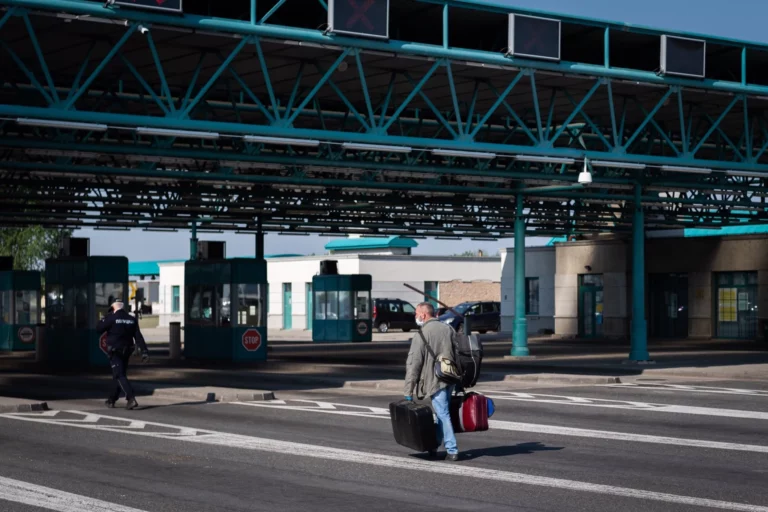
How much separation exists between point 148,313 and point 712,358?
236 feet

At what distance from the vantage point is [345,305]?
162ft

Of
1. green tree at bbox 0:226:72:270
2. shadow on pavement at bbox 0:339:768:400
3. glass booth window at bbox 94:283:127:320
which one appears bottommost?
shadow on pavement at bbox 0:339:768:400

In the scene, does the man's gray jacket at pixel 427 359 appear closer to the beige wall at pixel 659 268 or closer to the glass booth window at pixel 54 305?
the glass booth window at pixel 54 305

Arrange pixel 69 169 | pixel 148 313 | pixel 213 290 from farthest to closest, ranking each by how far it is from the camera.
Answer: pixel 148 313 → pixel 213 290 → pixel 69 169

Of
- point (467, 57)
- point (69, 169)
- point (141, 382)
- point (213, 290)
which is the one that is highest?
point (467, 57)

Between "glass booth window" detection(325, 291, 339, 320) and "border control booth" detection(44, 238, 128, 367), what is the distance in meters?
17.6

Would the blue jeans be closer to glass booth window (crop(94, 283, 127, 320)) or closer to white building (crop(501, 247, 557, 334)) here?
glass booth window (crop(94, 283, 127, 320))

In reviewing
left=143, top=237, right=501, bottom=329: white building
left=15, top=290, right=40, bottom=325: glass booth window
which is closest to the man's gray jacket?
left=15, top=290, right=40, bottom=325: glass booth window

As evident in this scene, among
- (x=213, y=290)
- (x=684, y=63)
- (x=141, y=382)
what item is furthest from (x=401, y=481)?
(x=213, y=290)

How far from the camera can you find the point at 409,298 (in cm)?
7419

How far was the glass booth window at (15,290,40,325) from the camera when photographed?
42656 millimetres

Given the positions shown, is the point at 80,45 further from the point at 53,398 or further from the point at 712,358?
the point at 712,358

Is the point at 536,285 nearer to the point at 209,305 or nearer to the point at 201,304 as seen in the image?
the point at 201,304

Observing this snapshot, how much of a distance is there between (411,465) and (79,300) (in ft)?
70.5
